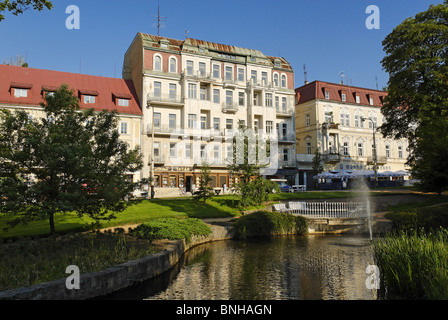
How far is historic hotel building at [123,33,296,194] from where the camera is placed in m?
39.7

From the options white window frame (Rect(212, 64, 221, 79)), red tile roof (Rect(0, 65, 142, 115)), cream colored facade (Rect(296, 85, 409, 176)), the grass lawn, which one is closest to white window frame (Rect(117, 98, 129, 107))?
red tile roof (Rect(0, 65, 142, 115))

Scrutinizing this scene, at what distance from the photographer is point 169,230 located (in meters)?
13.8

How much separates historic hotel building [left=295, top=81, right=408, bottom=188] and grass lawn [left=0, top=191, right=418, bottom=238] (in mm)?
23279

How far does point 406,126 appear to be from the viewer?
112ft

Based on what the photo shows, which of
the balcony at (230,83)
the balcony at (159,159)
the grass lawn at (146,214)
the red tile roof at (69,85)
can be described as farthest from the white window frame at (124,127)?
the grass lawn at (146,214)

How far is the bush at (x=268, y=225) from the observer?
1742 cm

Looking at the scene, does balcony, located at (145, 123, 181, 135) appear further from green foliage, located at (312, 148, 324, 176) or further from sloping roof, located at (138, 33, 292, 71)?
green foliage, located at (312, 148, 324, 176)

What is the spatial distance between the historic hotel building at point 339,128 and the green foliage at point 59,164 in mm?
39104

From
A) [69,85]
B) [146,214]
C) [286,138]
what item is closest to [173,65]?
[69,85]

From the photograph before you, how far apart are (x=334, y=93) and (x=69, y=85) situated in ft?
132

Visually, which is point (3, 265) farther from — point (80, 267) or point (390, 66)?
point (390, 66)

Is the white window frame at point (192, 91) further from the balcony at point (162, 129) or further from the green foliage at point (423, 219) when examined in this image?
the green foliage at point (423, 219)

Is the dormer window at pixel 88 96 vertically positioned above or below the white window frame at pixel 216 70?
below
